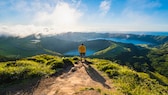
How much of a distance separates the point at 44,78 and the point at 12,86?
3.59 meters

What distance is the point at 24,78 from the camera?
71.4 feet

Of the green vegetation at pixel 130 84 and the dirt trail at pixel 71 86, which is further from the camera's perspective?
the green vegetation at pixel 130 84

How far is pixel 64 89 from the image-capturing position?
17719 mm

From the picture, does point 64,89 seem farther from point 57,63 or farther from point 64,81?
point 57,63

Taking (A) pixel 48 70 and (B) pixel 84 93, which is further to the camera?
(A) pixel 48 70

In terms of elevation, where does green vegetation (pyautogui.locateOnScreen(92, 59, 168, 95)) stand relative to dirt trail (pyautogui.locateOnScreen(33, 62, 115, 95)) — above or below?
below

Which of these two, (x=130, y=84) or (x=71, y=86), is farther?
(x=130, y=84)

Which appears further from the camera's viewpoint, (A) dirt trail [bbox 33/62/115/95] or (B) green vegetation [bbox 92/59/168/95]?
(B) green vegetation [bbox 92/59/168/95]

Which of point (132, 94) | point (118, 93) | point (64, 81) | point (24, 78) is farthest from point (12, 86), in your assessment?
point (132, 94)

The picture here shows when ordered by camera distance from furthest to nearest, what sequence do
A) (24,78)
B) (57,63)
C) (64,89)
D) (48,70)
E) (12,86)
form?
(57,63) → (48,70) → (24,78) → (12,86) → (64,89)

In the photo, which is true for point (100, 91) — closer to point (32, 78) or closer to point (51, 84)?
point (51, 84)

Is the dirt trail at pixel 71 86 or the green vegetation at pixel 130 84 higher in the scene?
the dirt trail at pixel 71 86

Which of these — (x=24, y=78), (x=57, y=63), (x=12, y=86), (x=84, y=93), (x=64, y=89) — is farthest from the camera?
(x=57, y=63)

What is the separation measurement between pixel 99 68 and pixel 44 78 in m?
9.58
